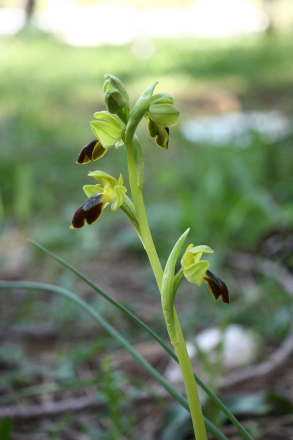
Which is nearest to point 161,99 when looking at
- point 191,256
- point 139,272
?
point 191,256

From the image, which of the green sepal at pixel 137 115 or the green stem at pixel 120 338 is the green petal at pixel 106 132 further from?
the green stem at pixel 120 338

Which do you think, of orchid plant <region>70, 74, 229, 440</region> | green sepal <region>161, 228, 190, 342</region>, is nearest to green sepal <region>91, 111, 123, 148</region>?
orchid plant <region>70, 74, 229, 440</region>

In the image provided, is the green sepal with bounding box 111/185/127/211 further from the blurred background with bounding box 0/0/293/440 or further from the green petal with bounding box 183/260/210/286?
the blurred background with bounding box 0/0/293/440

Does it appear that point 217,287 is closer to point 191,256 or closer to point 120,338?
point 191,256

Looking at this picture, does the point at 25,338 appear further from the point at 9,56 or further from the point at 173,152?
the point at 9,56

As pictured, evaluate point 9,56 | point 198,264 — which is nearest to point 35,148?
point 198,264
